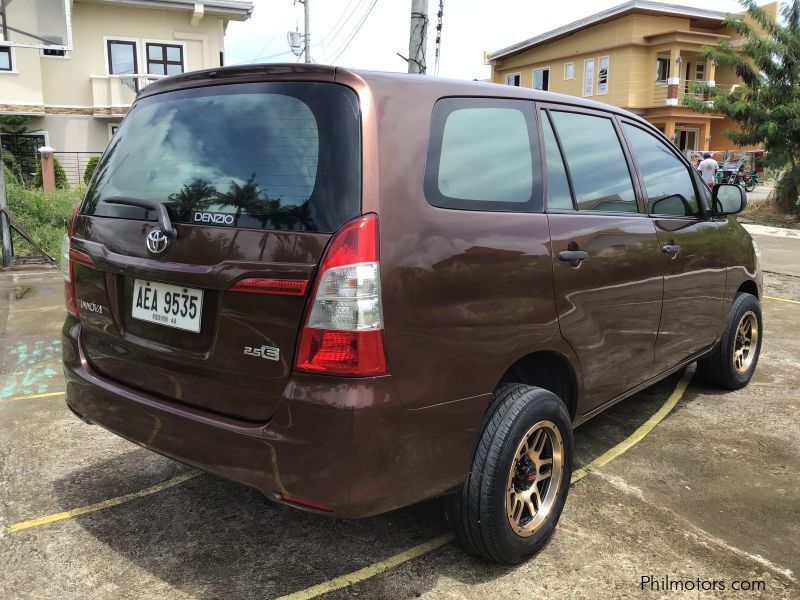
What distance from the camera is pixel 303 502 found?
2.27 meters

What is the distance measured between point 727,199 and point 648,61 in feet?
110

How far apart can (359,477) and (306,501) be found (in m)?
0.20

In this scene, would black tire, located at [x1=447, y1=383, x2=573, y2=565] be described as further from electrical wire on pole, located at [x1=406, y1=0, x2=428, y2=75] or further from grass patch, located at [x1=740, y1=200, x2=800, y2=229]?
grass patch, located at [x1=740, y1=200, x2=800, y2=229]

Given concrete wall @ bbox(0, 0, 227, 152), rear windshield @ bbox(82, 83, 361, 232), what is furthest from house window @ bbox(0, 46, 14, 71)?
rear windshield @ bbox(82, 83, 361, 232)

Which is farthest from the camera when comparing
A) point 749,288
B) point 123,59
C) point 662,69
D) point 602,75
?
point 602,75

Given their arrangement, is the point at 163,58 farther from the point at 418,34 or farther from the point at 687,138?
the point at 687,138

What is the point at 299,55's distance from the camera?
2827cm

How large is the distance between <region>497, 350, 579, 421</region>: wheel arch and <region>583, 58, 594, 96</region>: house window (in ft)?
118

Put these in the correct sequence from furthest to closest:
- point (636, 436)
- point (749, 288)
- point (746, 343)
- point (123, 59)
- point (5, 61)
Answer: point (123, 59), point (5, 61), point (746, 343), point (749, 288), point (636, 436)

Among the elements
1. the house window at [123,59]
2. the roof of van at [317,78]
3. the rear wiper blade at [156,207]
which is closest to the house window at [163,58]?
the house window at [123,59]

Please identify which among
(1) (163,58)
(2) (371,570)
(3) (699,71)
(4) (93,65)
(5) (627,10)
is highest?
(5) (627,10)

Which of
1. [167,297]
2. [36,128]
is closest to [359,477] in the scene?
[167,297]

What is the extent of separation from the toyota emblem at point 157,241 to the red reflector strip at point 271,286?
0.37m

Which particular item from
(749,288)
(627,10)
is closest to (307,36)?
(627,10)
